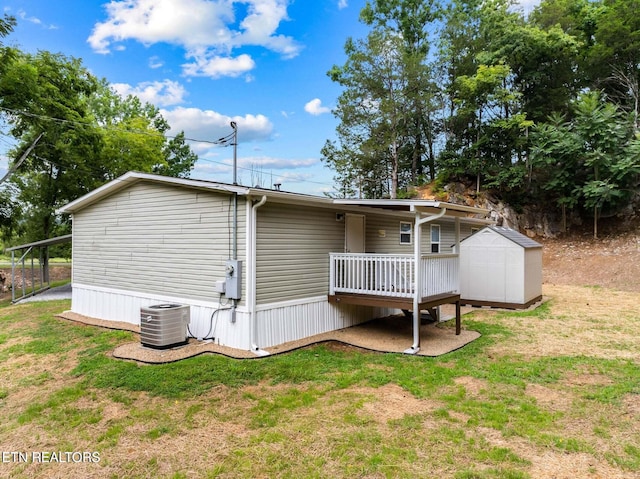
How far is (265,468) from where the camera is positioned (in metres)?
3.34

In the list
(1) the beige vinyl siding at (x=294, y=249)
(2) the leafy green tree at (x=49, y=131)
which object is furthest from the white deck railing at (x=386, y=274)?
(2) the leafy green tree at (x=49, y=131)

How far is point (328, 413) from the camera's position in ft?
14.4

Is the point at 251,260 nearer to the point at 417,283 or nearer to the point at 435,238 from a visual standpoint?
the point at 417,283

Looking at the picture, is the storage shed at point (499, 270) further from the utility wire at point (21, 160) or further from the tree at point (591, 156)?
the utility wire at point (21, 160)

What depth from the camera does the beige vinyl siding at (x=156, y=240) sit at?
7328 millimetres

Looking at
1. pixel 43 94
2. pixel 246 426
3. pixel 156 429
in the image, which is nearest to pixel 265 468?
pixel 246 426

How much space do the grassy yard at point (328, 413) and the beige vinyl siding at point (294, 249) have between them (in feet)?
4.00

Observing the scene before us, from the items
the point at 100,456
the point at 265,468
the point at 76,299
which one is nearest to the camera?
the point at 265,468

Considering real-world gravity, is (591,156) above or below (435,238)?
above

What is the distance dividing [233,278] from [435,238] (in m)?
8.74

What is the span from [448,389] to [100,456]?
4048mm

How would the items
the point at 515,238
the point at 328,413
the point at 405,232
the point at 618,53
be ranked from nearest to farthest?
the point at 328,413, the point at 405,232, the point at 515,238, the point at 618,53

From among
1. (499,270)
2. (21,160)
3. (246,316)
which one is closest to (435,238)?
(499,270)

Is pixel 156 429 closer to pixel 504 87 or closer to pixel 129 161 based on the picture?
pixel 129 161
